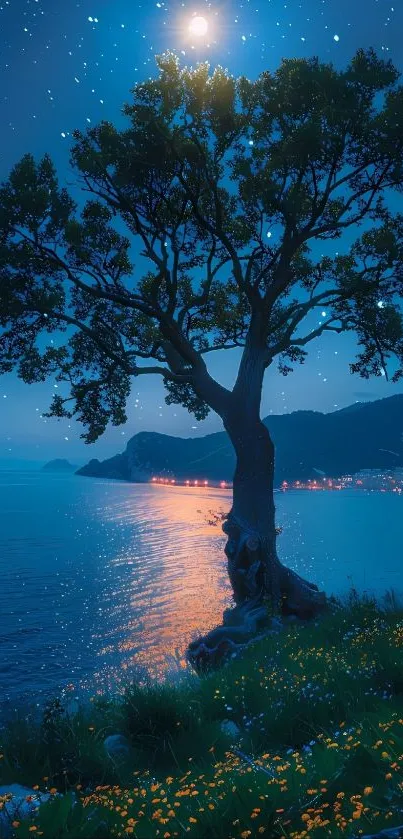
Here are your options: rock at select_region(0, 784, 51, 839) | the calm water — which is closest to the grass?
rock at select_region(0, 784, 51, 839)

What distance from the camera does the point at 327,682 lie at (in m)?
8.19

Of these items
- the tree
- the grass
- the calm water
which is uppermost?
the tree

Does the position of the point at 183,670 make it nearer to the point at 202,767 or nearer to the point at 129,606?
the point at 202,767

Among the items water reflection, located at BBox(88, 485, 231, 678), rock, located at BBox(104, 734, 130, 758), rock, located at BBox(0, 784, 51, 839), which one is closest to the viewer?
rock, located at BBox(0, 784, 51, 839)

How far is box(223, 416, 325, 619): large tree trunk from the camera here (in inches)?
639

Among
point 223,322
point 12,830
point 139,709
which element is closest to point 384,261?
point 223,322

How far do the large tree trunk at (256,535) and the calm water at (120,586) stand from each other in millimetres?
4166

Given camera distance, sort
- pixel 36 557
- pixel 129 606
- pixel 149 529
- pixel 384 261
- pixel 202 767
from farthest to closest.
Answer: pixel 149 529
pixel 36 557
pixel 129 606
pixel 384 261
pixel 202 767

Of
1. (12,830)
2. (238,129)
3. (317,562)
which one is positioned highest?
(238,129)

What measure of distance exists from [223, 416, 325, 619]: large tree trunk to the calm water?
13.7ft

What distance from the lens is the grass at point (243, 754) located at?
4.08m

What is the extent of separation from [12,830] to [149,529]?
244 feet

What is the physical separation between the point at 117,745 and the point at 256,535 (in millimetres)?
9359

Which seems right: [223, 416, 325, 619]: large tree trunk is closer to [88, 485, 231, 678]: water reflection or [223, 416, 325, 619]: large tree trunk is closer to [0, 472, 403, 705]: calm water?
[88, 485, 231, 678]: water reflection
